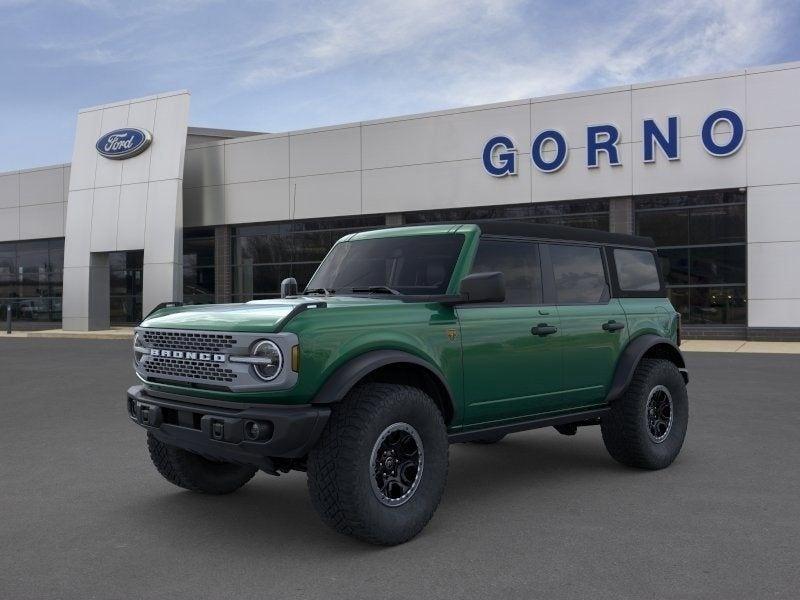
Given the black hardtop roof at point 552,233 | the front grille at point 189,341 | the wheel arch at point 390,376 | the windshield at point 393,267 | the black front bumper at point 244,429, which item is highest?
the black hardtop roof at point 552,233

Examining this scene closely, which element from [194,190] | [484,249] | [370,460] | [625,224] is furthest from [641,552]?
[194,190]

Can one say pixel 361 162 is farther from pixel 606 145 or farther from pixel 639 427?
pixel 639 427

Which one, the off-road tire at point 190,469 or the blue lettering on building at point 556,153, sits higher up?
the blue lettering on building at point 556,153

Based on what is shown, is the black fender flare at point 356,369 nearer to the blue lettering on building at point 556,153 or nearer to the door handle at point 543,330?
the door handle at point 543,330

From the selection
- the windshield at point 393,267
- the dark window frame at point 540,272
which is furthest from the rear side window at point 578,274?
the windshield at point 393,267

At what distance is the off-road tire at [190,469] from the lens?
5.45m

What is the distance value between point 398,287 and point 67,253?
92.4ft

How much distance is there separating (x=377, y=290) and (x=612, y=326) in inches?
79.3

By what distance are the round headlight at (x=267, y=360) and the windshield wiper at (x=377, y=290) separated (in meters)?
1.23

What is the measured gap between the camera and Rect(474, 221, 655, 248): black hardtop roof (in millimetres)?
5551

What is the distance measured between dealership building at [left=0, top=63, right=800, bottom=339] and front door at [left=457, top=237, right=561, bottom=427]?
34.7 feet

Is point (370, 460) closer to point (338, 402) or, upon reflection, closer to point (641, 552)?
point (338, 402)

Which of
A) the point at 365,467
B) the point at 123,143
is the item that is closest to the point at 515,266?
the point at 365,467

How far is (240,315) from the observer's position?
4484mm
